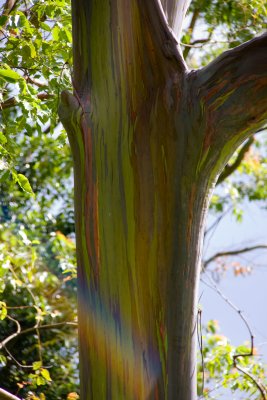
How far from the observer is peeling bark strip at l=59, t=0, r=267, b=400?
68.0 inches

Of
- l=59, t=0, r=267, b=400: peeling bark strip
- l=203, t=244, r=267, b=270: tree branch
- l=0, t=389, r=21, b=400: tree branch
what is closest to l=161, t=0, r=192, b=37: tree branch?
Result: l=59, t=0, r=267, b=400: peeling bark strip

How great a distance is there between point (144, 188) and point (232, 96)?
35 centimetres

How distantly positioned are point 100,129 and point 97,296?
458 millimetres

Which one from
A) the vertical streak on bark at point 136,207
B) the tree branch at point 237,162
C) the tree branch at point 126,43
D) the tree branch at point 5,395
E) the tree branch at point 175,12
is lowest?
the tree branch at point 5,395

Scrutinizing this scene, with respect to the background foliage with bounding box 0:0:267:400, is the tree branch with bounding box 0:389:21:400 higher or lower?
lower

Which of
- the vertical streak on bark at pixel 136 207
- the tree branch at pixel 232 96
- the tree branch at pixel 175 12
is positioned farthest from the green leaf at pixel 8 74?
the tree branch at pixel 175 12

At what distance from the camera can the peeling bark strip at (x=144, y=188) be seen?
173cm

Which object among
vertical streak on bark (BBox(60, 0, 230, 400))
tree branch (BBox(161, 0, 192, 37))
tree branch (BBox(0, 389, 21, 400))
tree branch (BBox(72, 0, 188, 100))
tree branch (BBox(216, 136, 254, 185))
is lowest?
tree branch (BBox(0, 389, 21, 400))

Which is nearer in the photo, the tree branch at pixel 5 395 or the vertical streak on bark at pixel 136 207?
the vertical streak on bark at pixel 136 207

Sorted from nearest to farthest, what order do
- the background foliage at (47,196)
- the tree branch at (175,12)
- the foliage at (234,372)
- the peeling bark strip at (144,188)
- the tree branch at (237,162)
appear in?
the peeling bark strip at (144,188) → the tree branch at (175,12) → the background foliage at (47,196) → the foliage at (234,372) → the tree branch at (237,162)

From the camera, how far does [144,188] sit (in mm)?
1816

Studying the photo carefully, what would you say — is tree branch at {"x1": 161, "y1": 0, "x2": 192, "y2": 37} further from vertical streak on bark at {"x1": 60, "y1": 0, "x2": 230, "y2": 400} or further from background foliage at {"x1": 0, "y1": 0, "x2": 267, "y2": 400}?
background foliage at {"x1": 0, "y1": 0, "x2": 267, "y2": 400}

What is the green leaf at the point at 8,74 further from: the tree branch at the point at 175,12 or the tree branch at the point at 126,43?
the tree branch at the point at 175,12

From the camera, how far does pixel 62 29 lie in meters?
2.31
